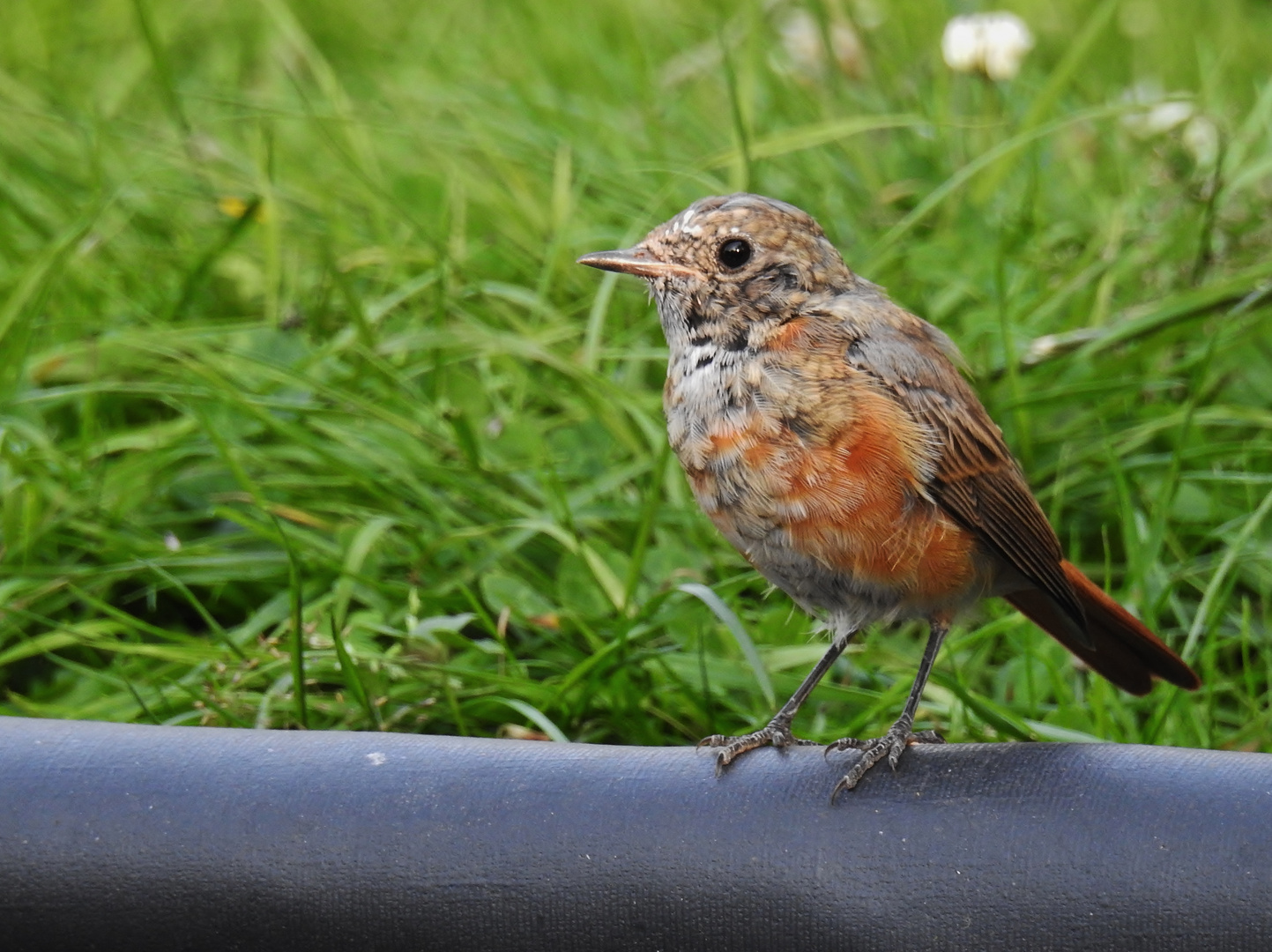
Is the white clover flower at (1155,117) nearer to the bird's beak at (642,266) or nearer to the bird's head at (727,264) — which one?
the bird's head at (727,264)

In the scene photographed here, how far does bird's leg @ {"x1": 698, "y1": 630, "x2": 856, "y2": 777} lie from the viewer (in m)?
2.46

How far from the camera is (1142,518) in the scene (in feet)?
12.0

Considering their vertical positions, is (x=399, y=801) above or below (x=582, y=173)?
below

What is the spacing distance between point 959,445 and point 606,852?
108cm

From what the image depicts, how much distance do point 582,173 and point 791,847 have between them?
3.03 m

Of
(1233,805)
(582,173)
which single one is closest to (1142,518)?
(1233,805)

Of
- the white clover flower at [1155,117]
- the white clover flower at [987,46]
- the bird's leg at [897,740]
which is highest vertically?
the white clover flower at [987,46]

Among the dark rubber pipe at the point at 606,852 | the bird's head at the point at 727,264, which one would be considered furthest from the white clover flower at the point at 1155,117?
the dark rubber pipe at the point at 606,852

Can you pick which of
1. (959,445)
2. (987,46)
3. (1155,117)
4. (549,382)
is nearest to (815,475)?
(959,445)

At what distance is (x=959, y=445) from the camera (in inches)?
111

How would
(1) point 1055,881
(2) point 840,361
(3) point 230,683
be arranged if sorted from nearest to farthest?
(1) point 1055,881, (2) point 840,361, (3) point 230,683

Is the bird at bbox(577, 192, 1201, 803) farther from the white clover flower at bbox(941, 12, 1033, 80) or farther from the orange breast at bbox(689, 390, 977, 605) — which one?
the white clover flower at bbox(941, 12, 1033, 80)

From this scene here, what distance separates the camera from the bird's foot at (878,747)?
7.58ft

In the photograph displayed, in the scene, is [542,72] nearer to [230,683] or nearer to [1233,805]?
[230,683]
